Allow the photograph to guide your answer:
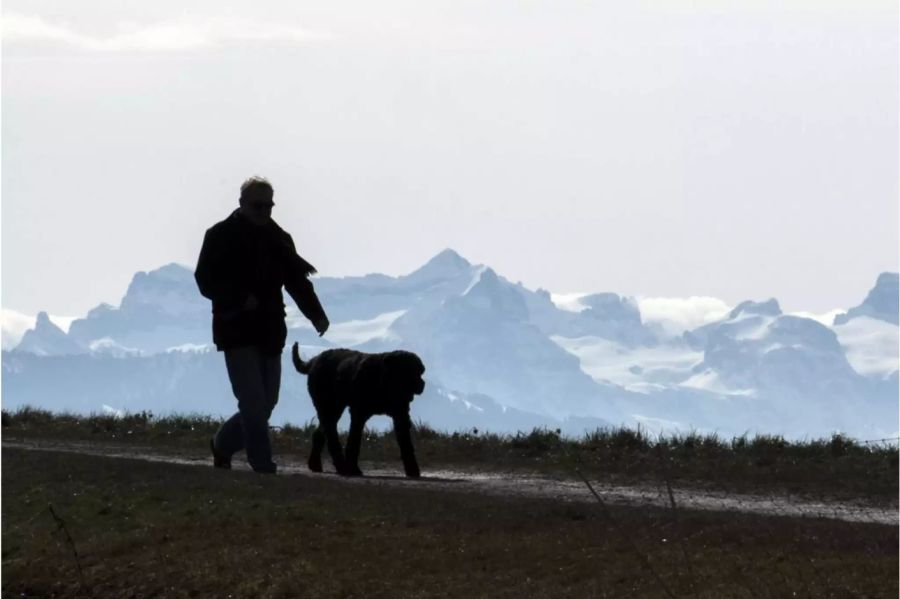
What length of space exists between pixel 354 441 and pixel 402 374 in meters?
0.89

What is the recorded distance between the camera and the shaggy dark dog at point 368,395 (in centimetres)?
1767

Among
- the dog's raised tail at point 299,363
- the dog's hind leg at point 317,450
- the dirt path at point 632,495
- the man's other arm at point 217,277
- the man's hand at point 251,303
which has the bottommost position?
the dirt path at point 632,495

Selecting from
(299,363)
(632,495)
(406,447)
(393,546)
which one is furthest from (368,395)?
(393,546)

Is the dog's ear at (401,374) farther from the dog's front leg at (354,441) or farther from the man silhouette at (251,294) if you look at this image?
the man silhouette at (251,294)

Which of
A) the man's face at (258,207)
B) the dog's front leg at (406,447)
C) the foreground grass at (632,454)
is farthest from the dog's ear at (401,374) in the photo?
the man's face at (258,207)

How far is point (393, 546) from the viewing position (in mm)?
11469

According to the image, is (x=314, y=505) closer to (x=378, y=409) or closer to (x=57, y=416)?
(x=378, y=409)

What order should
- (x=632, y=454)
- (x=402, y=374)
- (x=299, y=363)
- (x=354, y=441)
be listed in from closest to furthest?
(x=402, y=374) → (x=354, y=441) → (x=299, y=363) → (x=632, y=454)

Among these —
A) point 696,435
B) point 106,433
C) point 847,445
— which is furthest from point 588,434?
point 106,433

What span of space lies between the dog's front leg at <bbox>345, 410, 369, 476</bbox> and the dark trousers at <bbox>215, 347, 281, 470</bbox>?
1.02 meters

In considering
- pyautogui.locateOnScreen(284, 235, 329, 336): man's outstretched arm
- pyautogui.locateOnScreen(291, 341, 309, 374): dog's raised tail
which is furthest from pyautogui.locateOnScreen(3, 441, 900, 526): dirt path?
pyautogui.locateOnScreen(284, 235, 329, 336): man's outstretched arm

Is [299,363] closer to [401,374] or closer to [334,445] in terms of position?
[334,445]

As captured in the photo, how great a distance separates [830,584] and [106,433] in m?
15.6

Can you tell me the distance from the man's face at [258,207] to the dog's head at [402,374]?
78.2 inches
